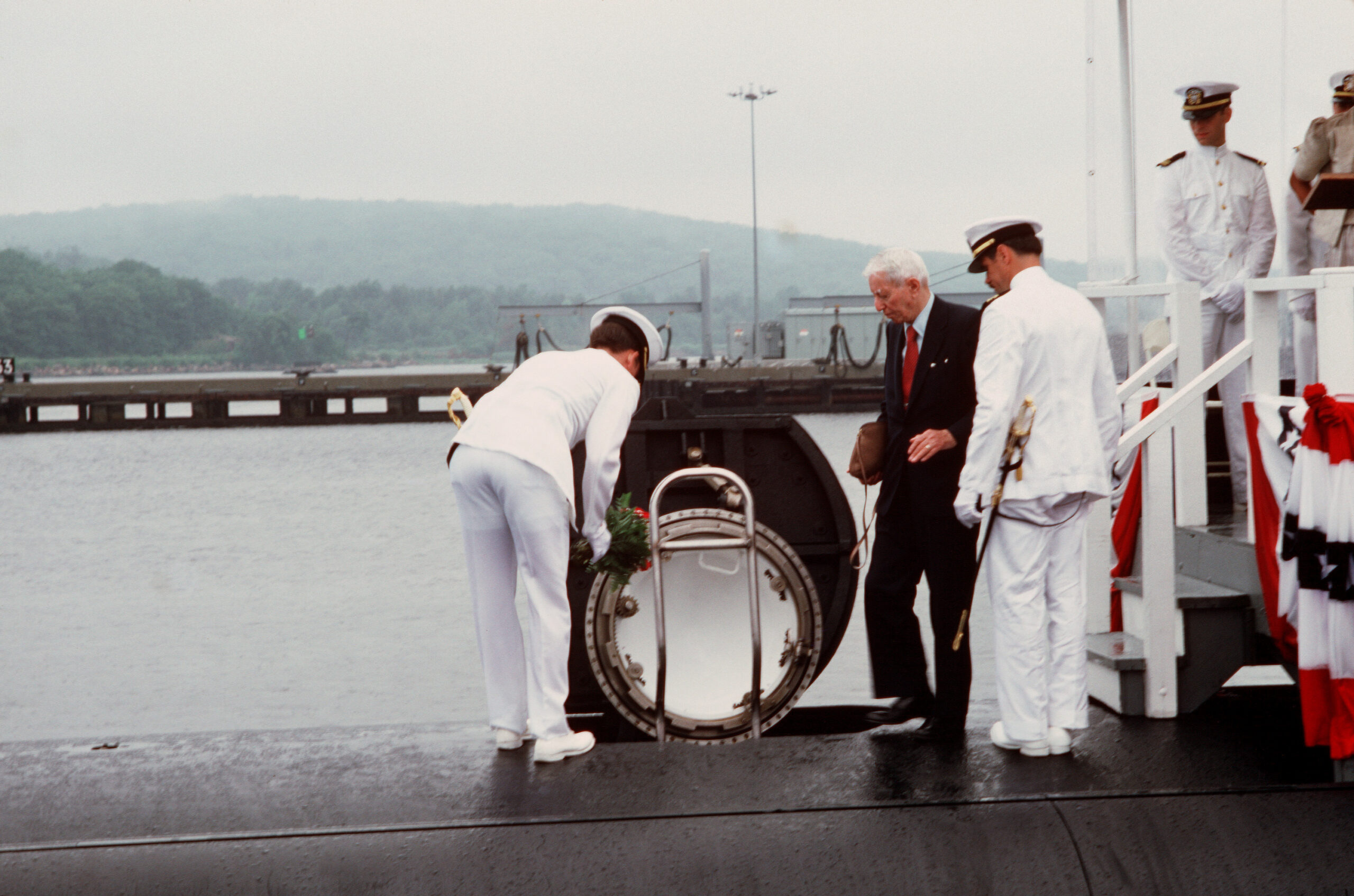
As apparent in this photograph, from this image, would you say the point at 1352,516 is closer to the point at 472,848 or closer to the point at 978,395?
the point at 978,395

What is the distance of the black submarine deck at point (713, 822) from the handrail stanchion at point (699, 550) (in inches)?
9.8

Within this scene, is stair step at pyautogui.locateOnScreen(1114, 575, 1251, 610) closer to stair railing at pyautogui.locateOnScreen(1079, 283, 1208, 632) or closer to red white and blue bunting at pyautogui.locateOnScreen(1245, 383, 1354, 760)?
stair railing at pyautogui.locateOnScreen(1079, 283, 1208, 632)

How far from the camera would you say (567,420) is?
4.08m

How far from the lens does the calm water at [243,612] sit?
7461mm

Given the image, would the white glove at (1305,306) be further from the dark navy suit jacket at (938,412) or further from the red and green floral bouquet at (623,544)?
the red and green floral bouquet at (623,544)

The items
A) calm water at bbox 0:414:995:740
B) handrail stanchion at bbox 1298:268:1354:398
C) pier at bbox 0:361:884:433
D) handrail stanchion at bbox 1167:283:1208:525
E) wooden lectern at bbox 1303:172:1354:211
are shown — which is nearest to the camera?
handrail stanchion at bbox 1298:268:1354:398

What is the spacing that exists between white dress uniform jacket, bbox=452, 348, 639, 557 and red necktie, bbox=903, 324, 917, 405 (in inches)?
37.1

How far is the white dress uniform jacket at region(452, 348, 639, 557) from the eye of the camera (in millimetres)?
3975

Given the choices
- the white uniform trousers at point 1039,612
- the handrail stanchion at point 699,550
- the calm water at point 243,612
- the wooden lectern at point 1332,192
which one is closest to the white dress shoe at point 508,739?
the handrail stanchion at point 699,550

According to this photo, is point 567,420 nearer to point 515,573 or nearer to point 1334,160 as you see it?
point 515,573

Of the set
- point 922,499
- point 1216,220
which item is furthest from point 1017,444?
point 1216,220

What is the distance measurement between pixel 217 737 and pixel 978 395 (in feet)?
9.26

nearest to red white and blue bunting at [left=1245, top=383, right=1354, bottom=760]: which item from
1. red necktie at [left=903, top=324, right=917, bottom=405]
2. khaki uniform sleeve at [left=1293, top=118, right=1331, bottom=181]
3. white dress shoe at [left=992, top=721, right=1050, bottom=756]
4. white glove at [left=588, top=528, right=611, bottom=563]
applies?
white dress shoe at [left=992, top=721, right=1050, bottom=756]

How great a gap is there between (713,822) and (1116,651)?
175 cm
